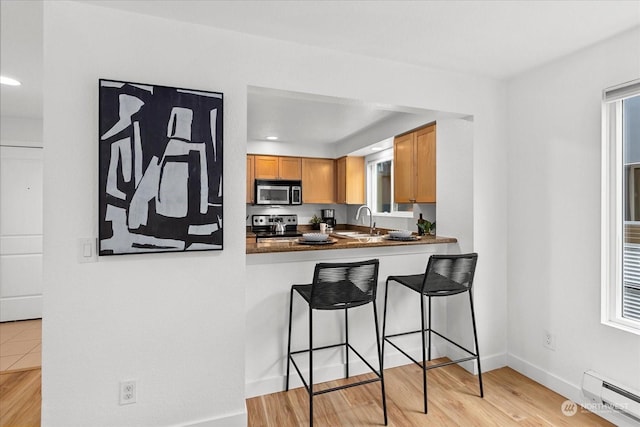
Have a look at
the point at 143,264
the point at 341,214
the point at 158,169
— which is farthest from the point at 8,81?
the point at 341,214

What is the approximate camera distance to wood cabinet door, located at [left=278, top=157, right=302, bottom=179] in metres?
5.20

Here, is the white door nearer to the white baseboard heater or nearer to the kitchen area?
the kitchen area

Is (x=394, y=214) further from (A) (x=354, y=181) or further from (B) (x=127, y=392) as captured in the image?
(B) (x=127, y=392)

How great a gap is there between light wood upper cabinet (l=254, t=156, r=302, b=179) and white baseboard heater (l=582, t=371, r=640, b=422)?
4.11m

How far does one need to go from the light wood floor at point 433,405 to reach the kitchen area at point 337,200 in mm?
188

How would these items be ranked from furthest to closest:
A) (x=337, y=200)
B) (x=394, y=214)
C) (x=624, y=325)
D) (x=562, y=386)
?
1. (x=337, y=200)
2. (x=394, y=214)
3. (x=562, y=386)
4. (x=624, y=325)

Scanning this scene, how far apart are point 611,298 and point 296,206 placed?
418cm

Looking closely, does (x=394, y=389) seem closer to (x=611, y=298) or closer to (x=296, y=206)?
(x=611, y=298)

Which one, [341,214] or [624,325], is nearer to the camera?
[624,325]

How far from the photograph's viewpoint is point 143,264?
6.00 feet

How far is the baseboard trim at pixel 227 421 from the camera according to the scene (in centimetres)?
191

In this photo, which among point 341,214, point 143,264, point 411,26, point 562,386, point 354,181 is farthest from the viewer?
point 341,214

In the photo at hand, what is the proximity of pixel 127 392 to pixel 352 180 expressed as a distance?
4018 millimetres

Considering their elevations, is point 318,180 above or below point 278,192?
above
